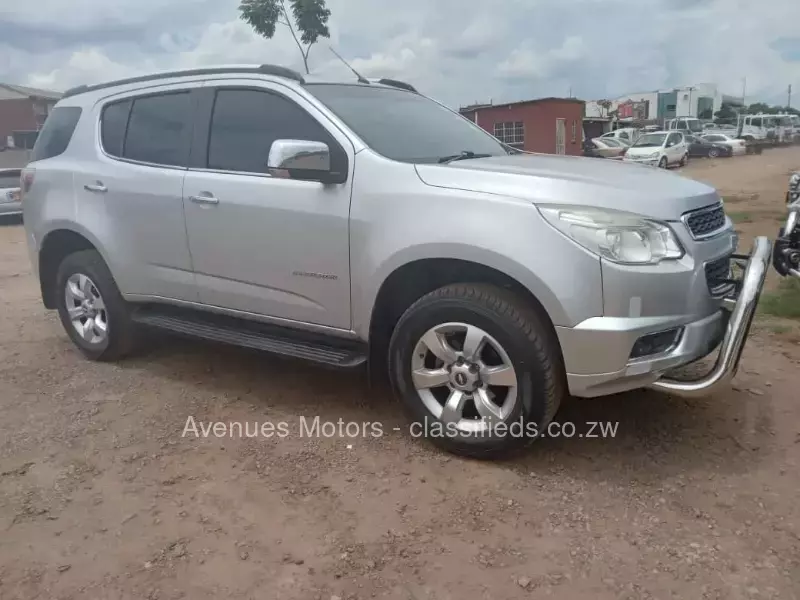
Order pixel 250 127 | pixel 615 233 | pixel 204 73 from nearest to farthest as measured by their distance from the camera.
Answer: pixel 615 233 < pixel 250 127 < pixel 204 73

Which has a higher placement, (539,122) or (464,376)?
(539,122)

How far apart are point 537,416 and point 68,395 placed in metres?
3.01

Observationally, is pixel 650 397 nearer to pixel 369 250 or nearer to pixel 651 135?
pixel 369 250

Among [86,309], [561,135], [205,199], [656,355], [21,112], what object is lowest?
[86,309]

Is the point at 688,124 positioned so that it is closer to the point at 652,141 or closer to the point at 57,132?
the point at 652,141

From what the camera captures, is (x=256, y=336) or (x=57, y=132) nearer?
(x=256, y=336)

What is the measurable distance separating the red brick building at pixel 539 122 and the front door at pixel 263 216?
27432mm

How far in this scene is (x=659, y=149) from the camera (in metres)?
24.9

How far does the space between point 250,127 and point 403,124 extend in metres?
0.88

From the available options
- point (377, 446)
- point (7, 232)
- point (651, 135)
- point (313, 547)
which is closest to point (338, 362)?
point (377, 446)

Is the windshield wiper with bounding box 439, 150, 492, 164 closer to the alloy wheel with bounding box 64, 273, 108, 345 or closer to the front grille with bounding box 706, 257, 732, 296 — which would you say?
the front grille with bounding box 706, 257, 732, 296

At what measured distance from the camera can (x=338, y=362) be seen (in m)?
3.56

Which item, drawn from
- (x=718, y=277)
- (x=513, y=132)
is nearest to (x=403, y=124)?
(x=718, y=277)

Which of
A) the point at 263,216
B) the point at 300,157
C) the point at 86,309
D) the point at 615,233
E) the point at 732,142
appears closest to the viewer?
the point at 615,233
